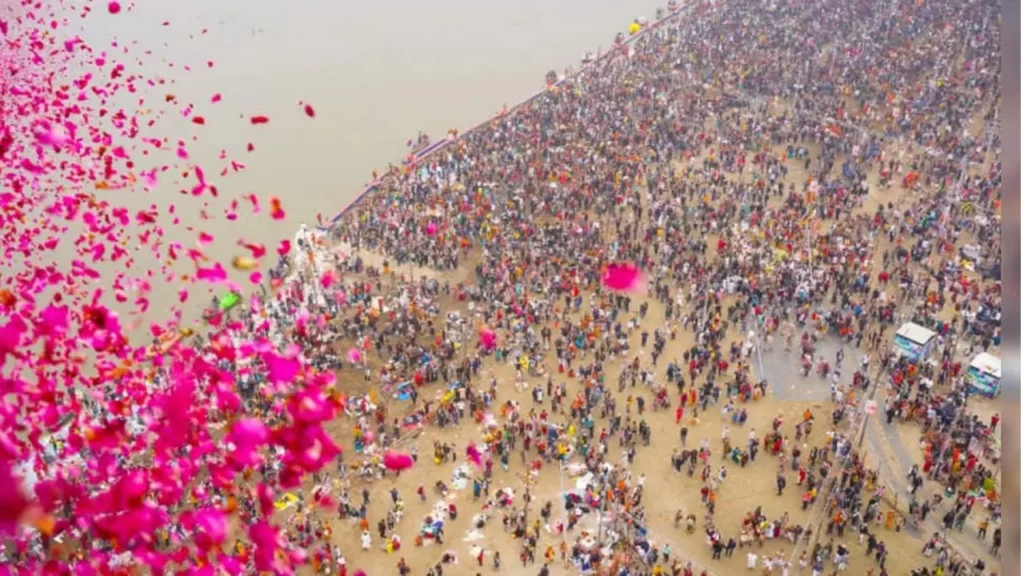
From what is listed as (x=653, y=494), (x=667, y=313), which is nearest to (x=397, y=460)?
(x=653, y=494)

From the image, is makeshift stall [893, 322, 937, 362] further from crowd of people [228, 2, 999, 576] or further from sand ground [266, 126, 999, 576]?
sand ground [266, 126, 999, 576]

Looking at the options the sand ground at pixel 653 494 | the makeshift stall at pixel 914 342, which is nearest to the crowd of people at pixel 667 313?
the sand ground at pixel 653 494

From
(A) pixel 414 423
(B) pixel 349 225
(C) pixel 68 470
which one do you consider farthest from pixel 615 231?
(C) pixel 68 470

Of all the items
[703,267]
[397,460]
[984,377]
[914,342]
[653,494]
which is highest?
[703,267]

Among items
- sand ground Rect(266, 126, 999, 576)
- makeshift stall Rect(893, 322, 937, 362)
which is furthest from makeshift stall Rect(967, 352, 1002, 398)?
sand ground Rect(266, 126, 999, 576)

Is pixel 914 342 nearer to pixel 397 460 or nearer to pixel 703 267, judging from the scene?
pixel 703 267

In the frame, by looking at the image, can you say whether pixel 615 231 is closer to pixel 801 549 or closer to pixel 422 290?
pixel 422 290
